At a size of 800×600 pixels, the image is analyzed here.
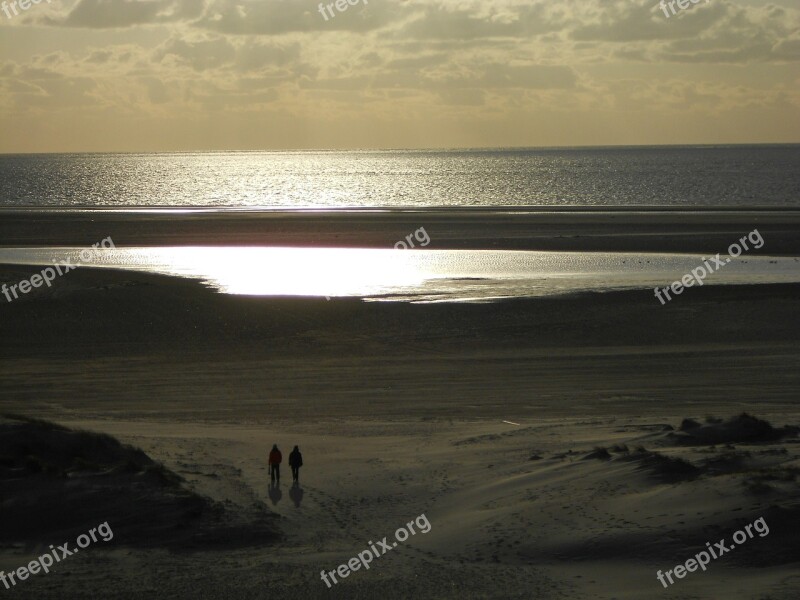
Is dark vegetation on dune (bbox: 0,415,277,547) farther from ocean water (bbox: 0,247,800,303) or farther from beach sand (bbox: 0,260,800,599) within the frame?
ocean water (bbox: 0,247,800,303)

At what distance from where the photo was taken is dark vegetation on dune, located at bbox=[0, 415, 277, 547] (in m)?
16.4

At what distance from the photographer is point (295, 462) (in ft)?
61.3

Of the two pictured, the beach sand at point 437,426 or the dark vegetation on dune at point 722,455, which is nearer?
the beach sand at point 437,426

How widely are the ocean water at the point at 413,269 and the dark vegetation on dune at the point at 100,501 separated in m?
22.7

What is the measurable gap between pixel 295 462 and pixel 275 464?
0.37 m

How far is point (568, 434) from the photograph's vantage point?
21766mm

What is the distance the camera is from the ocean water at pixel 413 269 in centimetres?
Answer: 4297

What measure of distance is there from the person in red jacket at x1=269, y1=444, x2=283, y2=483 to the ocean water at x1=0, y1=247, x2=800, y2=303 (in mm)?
21863

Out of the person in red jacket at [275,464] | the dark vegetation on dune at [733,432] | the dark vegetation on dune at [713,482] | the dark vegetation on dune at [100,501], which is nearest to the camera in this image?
the dark vegetation on dune at [713,482]

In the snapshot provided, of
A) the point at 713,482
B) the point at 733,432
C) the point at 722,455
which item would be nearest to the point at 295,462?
the point at 713,482

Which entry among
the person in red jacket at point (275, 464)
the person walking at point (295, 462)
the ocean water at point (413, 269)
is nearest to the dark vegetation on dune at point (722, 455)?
the person walking at point (295, 462)

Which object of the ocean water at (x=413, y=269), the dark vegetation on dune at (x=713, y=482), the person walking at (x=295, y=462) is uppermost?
the ocean water at (x=413, y=269)

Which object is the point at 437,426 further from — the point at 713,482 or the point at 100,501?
the point at 100,501

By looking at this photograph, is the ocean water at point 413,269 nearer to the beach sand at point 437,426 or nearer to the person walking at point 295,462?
the beach sand at point 437,426
